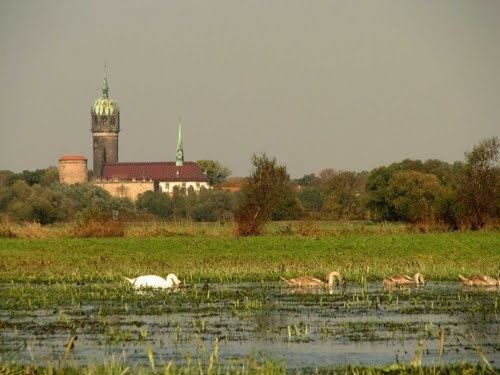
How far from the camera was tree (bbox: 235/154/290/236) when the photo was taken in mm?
53750

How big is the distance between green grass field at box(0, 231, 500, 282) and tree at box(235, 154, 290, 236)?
10.8 ft

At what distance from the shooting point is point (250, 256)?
40.6 m

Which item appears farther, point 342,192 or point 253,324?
point 342,192

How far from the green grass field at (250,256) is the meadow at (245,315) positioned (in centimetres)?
10

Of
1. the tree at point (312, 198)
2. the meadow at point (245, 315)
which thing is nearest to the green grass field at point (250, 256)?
the meadow at point (245, 315)

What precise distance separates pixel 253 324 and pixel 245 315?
1350 millimetres

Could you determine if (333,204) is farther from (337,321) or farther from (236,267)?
(337,321)

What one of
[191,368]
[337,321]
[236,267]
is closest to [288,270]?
[236,267]

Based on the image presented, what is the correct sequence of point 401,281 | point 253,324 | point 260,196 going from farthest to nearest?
point 260,196 < point 401,281 < point 253,324

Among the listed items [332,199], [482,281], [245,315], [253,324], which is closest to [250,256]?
[482,281]

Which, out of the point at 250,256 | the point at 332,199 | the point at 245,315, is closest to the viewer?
the point at 245,315

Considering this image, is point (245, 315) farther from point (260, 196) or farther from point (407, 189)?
point (407, 189)

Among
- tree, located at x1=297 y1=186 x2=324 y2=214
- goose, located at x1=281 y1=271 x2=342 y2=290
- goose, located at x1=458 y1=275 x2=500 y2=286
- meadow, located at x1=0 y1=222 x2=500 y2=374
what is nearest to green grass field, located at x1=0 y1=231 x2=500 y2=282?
meadow, located at x1=0 y1=222 x2=500 y2=374

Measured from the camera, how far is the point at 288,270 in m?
33.3
